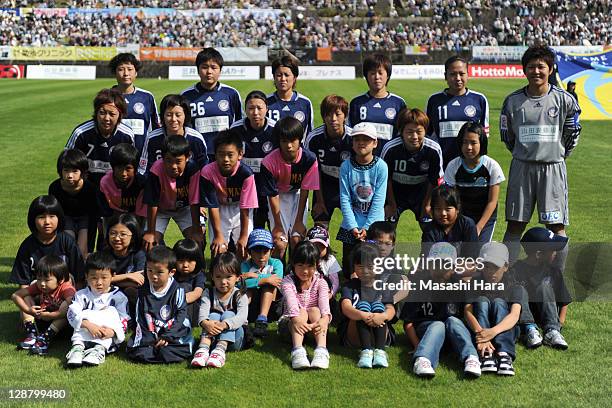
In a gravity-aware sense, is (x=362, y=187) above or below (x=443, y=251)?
above

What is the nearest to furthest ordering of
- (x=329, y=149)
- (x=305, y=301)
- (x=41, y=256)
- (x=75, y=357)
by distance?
1. (x=75, y=357)
2. (x=305, y=301)
3. (x=41, y=256)
4. (x=329, y=149)

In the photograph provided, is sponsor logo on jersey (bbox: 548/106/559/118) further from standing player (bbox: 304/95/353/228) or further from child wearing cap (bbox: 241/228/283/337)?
child wearing cap (bbox: 241/228/283/337)

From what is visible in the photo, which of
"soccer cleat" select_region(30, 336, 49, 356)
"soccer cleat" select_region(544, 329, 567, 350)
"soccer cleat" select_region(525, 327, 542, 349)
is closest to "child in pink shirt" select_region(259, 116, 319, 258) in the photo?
"soccer cleat" select_region(30, 336, 49, 356)

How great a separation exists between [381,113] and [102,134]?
2.93 m

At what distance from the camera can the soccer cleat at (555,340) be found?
18.3ft

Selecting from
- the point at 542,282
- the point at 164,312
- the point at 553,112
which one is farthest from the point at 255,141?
the point at 542,282

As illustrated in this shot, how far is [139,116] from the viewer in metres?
7.94

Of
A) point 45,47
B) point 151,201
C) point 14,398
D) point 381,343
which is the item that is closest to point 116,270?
point 151,201

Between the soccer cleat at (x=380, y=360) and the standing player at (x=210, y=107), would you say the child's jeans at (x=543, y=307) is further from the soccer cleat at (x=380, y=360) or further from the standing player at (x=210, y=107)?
the standing player at (x=210, y=107)

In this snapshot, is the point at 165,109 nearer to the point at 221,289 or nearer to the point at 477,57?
the point at 221,289

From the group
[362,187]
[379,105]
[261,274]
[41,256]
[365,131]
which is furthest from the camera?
[379,105]

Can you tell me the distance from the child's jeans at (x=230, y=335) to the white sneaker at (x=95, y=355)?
87 centimetres

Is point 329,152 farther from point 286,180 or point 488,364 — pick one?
point 488,364

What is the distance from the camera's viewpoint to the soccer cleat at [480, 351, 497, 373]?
5.12 meters
